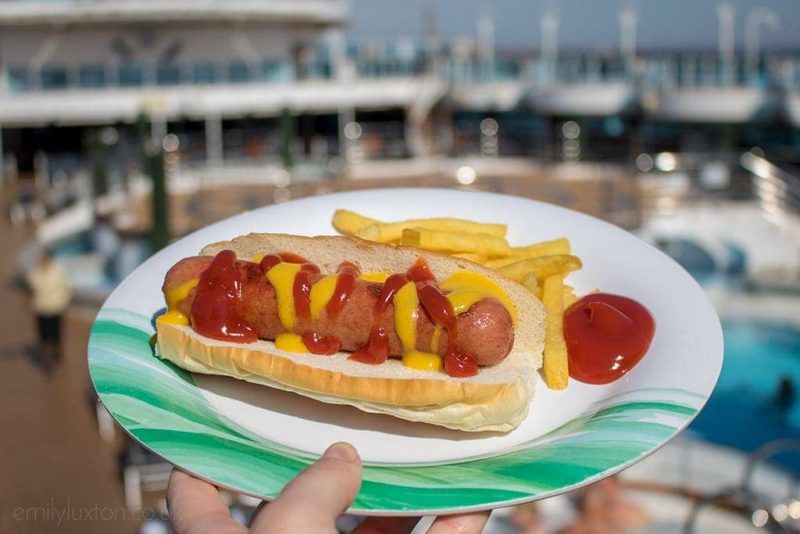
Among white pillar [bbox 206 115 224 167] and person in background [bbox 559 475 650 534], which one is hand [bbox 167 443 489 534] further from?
white pillar [bbox 206 115 224 167]

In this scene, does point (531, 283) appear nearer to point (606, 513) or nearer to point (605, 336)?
point (605, 336)

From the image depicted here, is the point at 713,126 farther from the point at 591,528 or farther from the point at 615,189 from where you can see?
the point at 591,528

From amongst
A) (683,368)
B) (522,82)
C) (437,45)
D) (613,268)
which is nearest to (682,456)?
(613,268)

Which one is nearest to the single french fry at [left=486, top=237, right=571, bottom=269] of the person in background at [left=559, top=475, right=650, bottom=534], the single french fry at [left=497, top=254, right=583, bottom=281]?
the single french fry at [left=497, top=254, right=583, bottom=281]

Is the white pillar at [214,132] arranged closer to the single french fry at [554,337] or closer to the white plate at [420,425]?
the white plate at [420,425]

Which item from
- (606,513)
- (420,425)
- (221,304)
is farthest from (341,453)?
(606,513)
